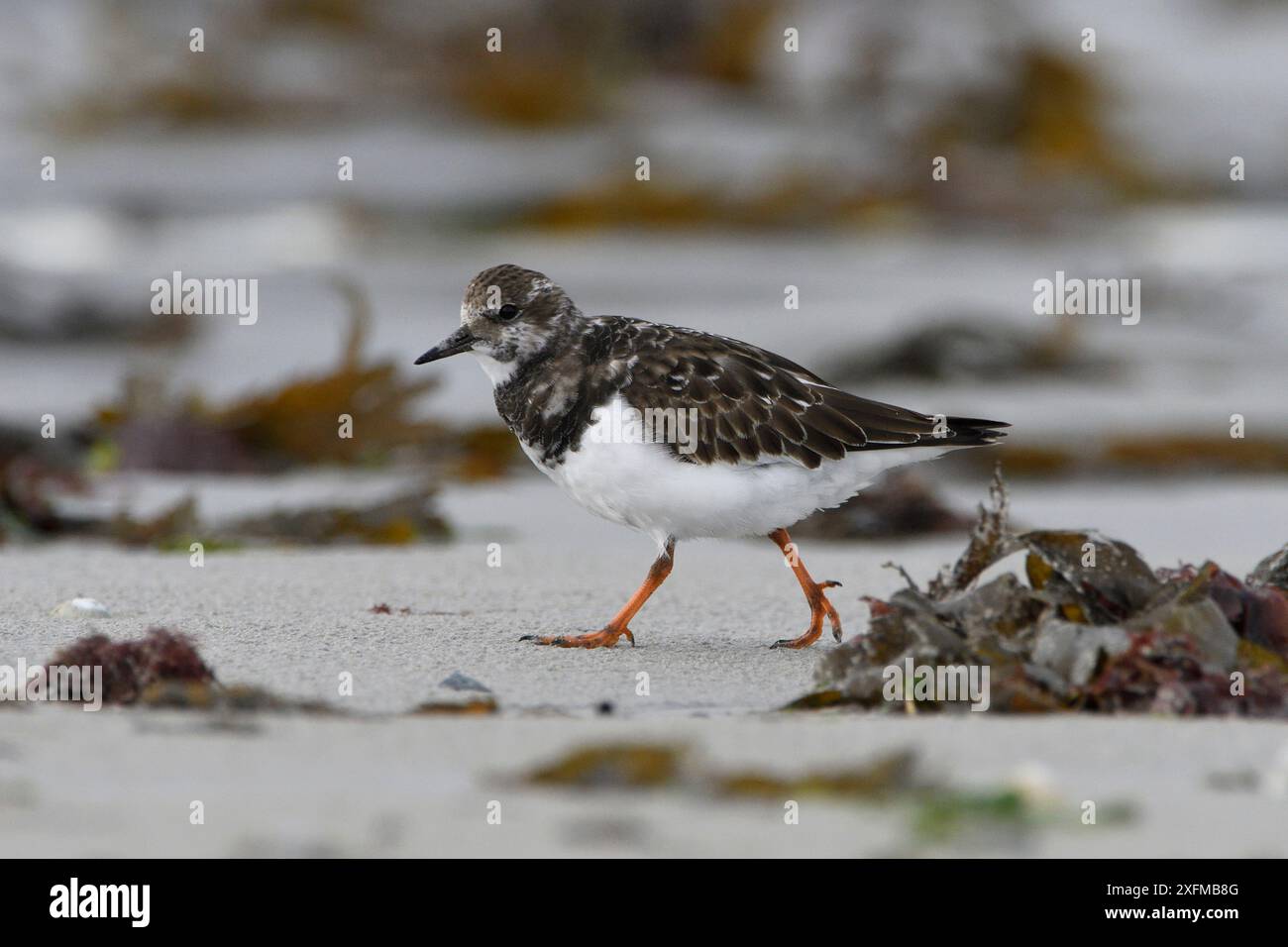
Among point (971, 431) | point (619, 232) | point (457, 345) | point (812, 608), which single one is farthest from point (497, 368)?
point (619, 232)

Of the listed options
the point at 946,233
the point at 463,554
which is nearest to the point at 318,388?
the point at 463,554

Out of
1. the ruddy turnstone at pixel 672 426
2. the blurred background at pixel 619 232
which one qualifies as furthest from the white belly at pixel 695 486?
the blurred background at pixel 619 232

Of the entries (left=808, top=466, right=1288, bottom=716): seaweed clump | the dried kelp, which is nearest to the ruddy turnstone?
(left=808, top=466, right=1288, bottom=716): seaweed clump

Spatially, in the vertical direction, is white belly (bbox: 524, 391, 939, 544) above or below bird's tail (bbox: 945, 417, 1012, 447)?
below

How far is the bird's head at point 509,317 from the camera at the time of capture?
436 cm

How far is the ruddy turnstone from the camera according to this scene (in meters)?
4.07

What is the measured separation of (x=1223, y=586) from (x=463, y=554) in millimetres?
2511

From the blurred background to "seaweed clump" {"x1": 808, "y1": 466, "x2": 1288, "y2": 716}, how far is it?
82.1 inches

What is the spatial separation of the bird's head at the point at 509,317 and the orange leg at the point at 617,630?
603mm

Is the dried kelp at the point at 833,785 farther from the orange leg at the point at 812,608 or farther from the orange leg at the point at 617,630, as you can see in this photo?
the orange leg at the point at 812,608

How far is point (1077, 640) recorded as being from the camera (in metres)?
3.22

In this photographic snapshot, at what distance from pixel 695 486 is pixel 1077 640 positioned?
3.66ft

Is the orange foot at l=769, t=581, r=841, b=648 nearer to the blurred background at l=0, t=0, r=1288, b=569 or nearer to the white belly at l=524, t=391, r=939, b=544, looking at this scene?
the white belly at l=524, t=391, r=939, b=544
